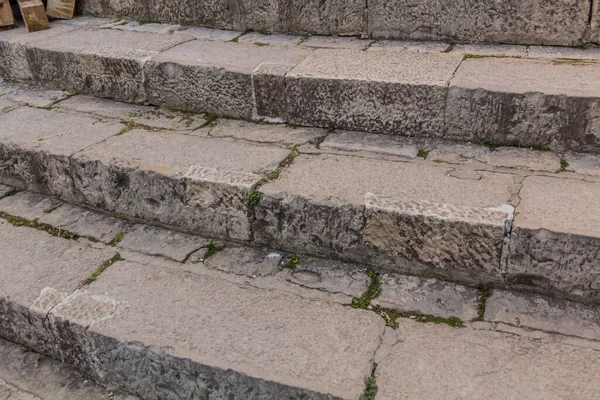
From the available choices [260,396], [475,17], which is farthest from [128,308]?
[475,17]

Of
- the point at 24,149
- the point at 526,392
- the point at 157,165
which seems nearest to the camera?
the point at 526,392

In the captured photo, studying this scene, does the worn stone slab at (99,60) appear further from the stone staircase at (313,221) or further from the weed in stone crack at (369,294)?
the weed in stone crack at (369,294)

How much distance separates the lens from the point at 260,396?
6.66ft

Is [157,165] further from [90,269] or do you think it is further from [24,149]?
[24,149]

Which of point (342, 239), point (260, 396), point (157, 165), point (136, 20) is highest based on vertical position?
point (136, 20)

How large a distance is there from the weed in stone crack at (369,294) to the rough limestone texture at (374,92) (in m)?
0.96

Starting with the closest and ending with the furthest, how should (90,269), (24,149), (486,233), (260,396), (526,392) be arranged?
1. (526,392)
2. (260,396)
3. (486,233)
4. (90,269)
5. (24,149)

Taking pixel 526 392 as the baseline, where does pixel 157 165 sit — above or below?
above

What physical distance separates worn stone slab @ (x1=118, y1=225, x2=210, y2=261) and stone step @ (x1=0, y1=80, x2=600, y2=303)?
0.06 meters

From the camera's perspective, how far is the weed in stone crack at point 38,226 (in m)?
2.97

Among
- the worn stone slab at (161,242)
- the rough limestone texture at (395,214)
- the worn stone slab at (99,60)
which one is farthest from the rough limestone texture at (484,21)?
the worn stone slab at (161,242)

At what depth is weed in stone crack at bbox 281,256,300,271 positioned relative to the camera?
2.57 meters

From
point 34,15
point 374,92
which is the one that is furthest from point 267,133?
point 34,15

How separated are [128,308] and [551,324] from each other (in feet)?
5.63
